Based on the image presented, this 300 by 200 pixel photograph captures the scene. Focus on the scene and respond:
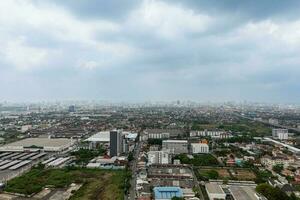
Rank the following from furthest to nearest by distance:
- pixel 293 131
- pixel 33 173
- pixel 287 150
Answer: pixel 293 131, pixel 287 150, pixel 33 173

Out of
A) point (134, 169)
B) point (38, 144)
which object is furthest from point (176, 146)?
point (38, 144)

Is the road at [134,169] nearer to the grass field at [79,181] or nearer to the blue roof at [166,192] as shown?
the grass field at [79,181]

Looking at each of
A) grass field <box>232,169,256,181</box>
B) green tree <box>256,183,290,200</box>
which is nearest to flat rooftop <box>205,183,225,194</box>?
green tree <box>256,183,290,200</box>

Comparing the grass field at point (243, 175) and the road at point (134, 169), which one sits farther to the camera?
the grass field at point (243, 175)

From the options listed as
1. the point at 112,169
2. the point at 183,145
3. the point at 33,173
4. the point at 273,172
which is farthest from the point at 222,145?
the point at 33,173

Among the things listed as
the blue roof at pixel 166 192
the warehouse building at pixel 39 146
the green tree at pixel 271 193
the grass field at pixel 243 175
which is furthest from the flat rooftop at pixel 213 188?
the warehouse building at pixel 39 146

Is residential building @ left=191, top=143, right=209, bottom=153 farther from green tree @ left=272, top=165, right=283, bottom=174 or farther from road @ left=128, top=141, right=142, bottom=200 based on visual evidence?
green tree @ left=272, top=165, right=283, bottom=174

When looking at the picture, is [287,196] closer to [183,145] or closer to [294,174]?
[294,174]
